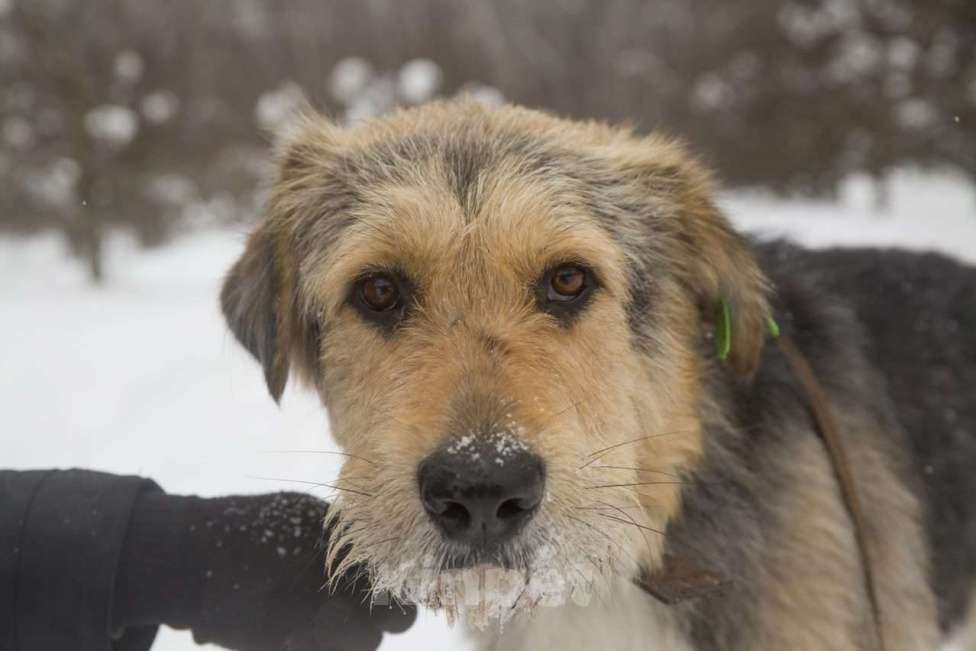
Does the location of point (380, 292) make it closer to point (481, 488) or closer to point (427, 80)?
point (481, 488)

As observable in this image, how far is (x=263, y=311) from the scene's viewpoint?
8.63 ft

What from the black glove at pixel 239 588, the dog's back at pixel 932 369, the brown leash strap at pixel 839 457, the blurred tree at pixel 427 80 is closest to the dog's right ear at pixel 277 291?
the black glove at pixel 239 588

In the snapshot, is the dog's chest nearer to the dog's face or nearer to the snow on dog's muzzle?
the dog's face

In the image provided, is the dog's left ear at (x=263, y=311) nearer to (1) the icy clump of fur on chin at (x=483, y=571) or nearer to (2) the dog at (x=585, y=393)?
(2) the dog at (x=585, y=393)

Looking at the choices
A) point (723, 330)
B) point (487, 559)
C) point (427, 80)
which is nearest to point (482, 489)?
point (487, 559)

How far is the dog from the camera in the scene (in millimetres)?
1850

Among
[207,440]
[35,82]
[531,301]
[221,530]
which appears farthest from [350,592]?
[35,82]

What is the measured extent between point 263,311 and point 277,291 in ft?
0.31

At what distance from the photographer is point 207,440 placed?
182 inches

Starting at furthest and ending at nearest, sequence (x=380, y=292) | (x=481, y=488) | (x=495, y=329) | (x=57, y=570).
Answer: (x=380, y=292) → (x=57, y=570) → (x=495, y=329) → (x=481, y=488)

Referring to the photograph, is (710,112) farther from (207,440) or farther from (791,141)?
(207,440)

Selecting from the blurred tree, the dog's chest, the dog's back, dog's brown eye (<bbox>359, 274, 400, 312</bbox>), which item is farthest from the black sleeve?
the blurred tree

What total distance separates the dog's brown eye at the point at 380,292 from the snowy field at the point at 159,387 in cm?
66

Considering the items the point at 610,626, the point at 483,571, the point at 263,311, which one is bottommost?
the point at 610,626
